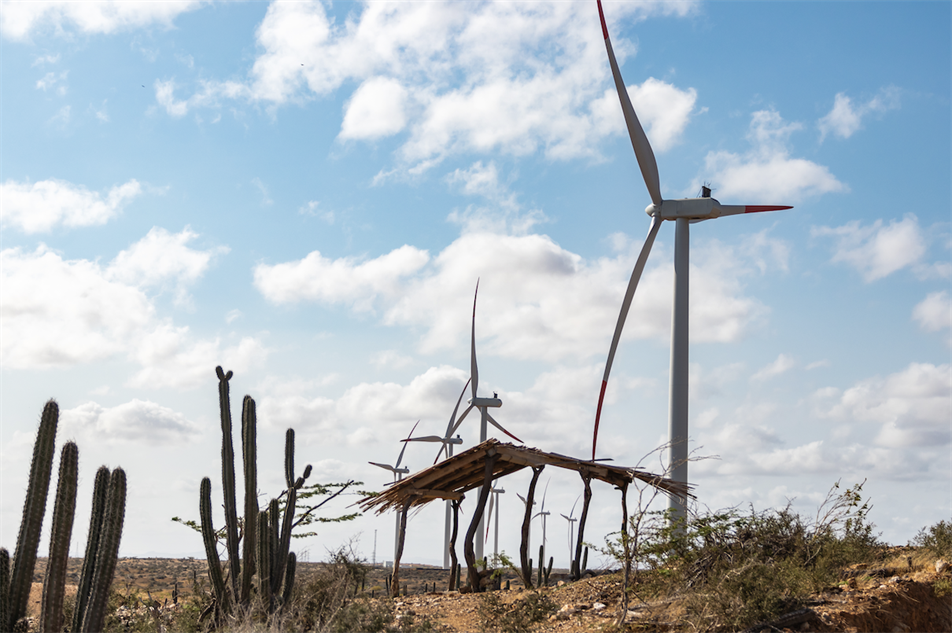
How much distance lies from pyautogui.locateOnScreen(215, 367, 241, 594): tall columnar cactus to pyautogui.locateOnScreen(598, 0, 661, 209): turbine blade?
14.5m

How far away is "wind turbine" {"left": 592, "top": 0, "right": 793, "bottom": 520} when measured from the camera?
70.6 ft

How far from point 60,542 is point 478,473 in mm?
10732

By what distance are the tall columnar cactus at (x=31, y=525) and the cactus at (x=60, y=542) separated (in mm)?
300

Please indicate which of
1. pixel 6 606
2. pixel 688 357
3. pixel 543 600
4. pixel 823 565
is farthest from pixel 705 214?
pixel 6 606

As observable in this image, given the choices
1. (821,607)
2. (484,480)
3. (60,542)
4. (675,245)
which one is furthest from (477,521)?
(675,245)

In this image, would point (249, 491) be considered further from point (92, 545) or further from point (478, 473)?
point (478, 473)

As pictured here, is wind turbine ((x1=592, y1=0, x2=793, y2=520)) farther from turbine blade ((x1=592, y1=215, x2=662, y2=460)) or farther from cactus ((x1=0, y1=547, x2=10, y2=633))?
cactus ((x1=0, y1=547, x2=10, y2=633))

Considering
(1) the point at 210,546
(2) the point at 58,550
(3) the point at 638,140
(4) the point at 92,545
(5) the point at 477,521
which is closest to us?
(2) the point at 58,550

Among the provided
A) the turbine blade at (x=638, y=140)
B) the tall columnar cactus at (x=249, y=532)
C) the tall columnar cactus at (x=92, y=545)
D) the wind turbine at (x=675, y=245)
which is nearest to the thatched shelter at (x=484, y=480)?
the wind turbine at (x=675, y=245)

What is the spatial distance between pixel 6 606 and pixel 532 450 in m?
10.7

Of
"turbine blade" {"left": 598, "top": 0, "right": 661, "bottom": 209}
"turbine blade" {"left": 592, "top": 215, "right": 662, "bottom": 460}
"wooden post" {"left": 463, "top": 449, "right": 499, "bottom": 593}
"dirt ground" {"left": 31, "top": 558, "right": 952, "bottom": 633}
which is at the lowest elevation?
"dirt ground" {"left": 31, "top": 558, "right": 952, "bottom": 633}

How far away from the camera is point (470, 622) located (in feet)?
45.3

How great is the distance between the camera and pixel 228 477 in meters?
16.8

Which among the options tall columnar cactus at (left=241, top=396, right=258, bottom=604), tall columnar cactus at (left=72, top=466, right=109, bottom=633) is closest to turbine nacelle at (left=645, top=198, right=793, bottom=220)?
tall columnar cactus at (left=241, top=396, right=258, bottom=604)
